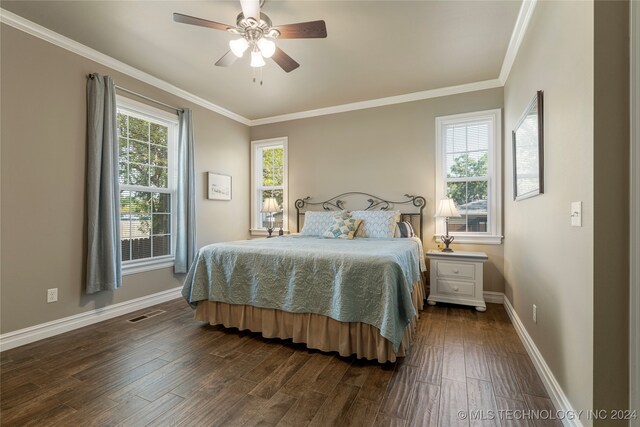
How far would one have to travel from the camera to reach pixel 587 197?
126 centimetres

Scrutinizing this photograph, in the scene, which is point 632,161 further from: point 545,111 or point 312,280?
point 312,280

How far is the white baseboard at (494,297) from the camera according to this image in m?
3.49

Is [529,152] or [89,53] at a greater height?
[89,53]

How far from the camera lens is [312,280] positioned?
2314mm

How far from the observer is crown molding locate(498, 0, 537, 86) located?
2.22 m

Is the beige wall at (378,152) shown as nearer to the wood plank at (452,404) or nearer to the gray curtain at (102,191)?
the wood plank at (452,404)

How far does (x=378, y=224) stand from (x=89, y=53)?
11.8 ft

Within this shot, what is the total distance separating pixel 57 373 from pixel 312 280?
1881 millimetres

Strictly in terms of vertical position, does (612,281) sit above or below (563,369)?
above

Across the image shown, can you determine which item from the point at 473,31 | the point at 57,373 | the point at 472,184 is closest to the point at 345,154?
the point at 472,184

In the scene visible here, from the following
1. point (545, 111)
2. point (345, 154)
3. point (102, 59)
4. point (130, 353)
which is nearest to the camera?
point (545, 111)

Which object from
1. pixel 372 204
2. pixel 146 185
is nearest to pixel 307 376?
pixel 372 204

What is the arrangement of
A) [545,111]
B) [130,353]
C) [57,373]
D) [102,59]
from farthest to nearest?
[102,59], [130,353], [57,373], [545,111]

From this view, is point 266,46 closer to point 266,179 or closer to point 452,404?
point 452,404
